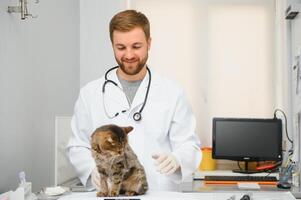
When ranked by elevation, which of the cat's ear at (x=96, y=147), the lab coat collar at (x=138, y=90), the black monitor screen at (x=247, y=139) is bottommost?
the black monitor screen at (x=247, y=139)

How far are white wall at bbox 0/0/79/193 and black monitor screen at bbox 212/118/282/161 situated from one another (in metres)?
1.27

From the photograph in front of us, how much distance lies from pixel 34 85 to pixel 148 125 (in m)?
0.77

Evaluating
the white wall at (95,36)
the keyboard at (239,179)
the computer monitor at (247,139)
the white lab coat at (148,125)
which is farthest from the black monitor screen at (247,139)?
the white lab coat at (148,125)

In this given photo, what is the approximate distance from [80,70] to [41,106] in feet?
1.71

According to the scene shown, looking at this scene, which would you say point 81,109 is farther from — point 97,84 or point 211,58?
point 211,58

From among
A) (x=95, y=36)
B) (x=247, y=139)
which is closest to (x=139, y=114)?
(x=95, y=36)

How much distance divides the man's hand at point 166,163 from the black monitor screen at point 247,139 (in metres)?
1.76

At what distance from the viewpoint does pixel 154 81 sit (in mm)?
1295

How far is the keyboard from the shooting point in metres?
2.50

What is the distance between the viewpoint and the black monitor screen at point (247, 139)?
2865 mm

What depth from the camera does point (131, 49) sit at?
1211 mm

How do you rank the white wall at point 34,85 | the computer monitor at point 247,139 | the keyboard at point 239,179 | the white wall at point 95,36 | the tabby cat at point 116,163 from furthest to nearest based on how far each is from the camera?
the computer monitor at point 247,139, the keyboard at point 239,179, the white wall at point 95,36, the white wall at point 34,85, the tabby cat at point 116,163

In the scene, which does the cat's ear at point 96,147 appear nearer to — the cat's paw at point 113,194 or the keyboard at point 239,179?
the cat's paw at point 113,194

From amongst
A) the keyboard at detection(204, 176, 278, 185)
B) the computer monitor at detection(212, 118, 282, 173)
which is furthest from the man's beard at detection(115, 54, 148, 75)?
the computer monitor at detection(212, 118, 282, 173)
